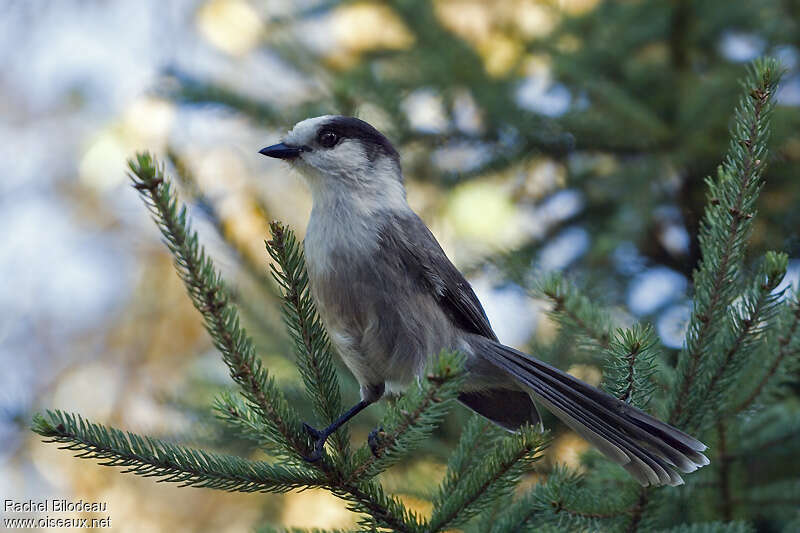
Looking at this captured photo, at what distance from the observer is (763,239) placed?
263cm

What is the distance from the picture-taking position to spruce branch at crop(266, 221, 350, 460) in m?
1.47

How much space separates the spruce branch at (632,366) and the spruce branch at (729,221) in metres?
0.08

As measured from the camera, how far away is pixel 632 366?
55.2 inches

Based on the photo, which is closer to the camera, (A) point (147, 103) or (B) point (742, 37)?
(B) point (742, 37)

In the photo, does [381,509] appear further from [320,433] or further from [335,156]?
[335,156]

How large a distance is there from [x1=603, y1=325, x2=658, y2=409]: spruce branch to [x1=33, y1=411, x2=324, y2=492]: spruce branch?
0.60 meters

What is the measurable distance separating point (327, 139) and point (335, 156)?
62mm

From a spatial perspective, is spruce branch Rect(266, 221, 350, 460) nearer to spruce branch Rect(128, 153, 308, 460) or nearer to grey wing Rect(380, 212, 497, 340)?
spruce branch Rect(128, 153, 308, 460)

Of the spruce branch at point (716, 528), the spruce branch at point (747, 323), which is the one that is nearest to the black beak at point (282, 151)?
the spruce branch at point (747, 323)

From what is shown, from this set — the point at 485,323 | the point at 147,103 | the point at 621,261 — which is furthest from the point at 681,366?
the point at 147,103

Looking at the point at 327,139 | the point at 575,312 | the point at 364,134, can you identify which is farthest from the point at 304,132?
the point at 575,312

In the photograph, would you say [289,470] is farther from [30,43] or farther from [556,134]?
[30,43]

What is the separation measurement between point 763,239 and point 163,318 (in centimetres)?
395

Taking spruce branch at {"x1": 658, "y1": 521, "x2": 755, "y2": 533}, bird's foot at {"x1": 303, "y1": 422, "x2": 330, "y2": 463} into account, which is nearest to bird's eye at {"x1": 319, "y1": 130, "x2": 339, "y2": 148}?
bird's foot at {"x1": 303, "y1": 422, "x2": 330, "y2": 463}
